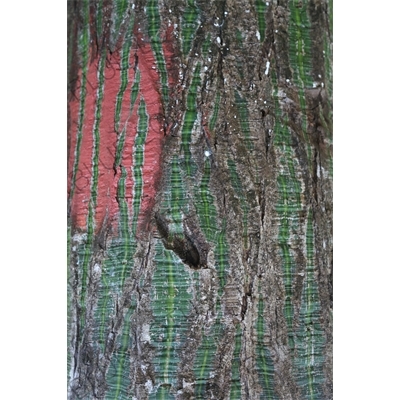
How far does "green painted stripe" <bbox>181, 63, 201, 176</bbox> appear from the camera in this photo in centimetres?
192

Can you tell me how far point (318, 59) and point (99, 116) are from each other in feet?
1.89

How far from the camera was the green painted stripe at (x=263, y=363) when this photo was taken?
1.93 m

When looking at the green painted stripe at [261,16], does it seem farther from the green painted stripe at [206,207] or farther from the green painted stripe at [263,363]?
the green painted stripe at [263,363]

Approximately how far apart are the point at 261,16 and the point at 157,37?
26cm

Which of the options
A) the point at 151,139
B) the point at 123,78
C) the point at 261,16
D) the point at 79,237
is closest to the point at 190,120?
the point at 151,139

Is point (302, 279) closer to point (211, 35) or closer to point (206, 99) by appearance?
point (206, 99)

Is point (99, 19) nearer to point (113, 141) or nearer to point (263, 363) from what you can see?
point (113, 141)

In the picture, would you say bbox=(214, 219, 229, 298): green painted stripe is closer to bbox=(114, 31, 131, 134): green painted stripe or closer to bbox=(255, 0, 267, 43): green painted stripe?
bbox=(114, 31, 131, 134): green painted stripe

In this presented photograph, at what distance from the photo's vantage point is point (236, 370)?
192cm

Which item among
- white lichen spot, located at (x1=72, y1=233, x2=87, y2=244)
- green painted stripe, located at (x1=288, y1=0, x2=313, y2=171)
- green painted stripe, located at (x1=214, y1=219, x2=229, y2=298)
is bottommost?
green painted stripe, located at (x1=214, y1=219, x2=229, y2=298)

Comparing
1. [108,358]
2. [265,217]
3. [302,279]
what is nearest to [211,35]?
[265,217]

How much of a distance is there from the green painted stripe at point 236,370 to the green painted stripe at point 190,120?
0.40 m

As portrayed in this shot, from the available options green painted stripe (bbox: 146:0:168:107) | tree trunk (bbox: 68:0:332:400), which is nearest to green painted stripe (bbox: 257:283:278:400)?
tree trunk (bbox: 68:0:332:400)

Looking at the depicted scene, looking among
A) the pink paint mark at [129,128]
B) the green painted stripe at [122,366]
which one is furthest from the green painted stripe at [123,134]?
the green painted stripe at [122,366]
